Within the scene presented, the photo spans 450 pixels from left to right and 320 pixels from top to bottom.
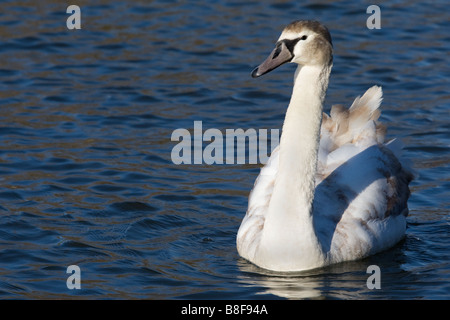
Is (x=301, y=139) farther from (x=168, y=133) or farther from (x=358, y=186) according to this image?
(x=168, y=133)


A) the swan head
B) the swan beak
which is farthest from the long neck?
the swan beak

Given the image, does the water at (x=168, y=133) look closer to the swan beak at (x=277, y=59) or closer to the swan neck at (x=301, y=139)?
the swan neck at (x=301, y=139)

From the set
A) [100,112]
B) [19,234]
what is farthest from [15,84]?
[19,234]

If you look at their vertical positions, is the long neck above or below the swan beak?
below

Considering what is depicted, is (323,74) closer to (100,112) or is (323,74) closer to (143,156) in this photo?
(143,156)

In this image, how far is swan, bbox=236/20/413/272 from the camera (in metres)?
9.72

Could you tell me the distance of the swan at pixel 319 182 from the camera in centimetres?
972

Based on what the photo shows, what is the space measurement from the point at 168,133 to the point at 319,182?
388 centimetres

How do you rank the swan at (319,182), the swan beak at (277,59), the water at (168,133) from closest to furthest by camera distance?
the swan beak at (277,59), the swan at (319,182), the water at (168,133)

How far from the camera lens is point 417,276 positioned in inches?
393

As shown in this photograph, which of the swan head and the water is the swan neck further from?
the water

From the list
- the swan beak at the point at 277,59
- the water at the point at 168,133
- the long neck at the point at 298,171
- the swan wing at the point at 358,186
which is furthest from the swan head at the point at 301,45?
the water at the point at 168,133

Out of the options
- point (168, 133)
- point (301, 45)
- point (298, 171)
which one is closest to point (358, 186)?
point (298, 171)

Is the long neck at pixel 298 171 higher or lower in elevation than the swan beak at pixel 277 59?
lower
